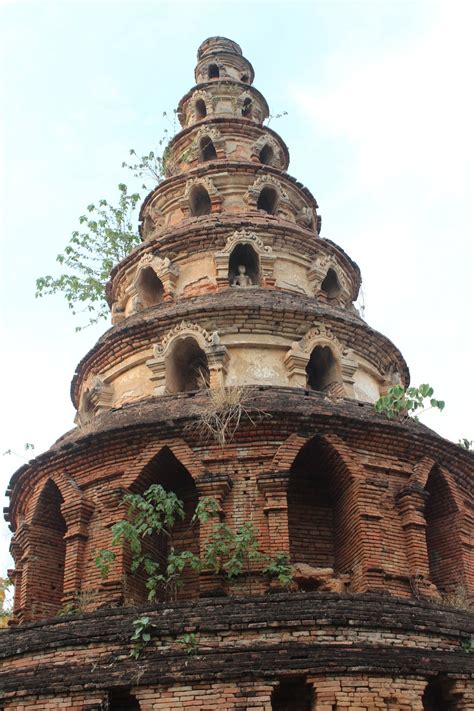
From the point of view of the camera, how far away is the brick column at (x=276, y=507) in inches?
460

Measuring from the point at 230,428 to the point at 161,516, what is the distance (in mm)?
1764

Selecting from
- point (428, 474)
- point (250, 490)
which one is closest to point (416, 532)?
point (428, 474)

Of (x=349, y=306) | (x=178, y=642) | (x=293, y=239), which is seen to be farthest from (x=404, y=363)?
(x=178, y=642)

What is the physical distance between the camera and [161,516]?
12852 mm

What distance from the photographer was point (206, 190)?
1922 centimetres

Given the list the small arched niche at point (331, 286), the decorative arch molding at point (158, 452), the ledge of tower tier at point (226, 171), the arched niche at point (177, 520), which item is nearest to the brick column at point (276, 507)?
the decorative arch molding at point (158, 452)

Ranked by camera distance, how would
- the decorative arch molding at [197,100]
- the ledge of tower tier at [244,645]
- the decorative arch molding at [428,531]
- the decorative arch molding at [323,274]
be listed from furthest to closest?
the decorative arch molding at [197,100] → the decorative arch molding at [323,274] → the decorative arch molding at [428,531] → the ledge of tower tier at [244,645]

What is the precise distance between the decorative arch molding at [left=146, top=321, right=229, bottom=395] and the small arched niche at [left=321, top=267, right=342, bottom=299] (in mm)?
4051

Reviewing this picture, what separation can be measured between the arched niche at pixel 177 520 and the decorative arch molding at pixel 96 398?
2.82 meters

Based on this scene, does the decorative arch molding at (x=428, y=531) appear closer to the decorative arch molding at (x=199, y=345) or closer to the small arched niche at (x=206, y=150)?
the decorative arch molding at (x=199, y=345)

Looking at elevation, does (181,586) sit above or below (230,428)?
below

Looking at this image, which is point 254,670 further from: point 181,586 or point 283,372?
point 283,372

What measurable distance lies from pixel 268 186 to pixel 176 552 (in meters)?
9.61

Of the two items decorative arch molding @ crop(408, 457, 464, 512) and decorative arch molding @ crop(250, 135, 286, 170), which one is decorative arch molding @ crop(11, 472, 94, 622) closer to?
decorative arch molding @ crop(408, 457, 464, 512)
